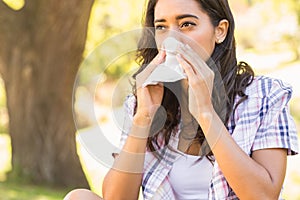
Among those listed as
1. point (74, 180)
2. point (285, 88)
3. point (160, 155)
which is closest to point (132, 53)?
point (160, 155)

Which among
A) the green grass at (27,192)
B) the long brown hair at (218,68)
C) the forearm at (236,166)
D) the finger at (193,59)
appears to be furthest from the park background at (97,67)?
the forearm at (236,166)

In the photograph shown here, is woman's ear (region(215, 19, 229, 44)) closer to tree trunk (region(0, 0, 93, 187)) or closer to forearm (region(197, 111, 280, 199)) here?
forearm (region(197, 111, 280, 199))

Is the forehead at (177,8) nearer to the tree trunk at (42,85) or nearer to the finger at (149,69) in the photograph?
the finger at (149,69)

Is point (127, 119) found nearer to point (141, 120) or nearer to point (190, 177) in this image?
point (141, 120)

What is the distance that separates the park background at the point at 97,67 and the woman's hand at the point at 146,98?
12 cm

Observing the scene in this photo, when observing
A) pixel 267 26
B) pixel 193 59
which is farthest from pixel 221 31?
pixel 267 26

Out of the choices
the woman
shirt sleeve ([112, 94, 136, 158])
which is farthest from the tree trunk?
the woman

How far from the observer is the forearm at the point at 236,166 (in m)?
2.19

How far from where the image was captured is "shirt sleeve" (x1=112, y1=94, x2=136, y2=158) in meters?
2.57

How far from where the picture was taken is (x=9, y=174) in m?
6.44

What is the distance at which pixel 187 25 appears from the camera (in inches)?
93.0

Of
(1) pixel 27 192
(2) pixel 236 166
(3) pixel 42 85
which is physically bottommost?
(1) pixel 27 192

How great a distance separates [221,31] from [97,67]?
0.68 metres

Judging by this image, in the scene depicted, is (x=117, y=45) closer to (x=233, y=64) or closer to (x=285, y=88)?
(x=233, y=64)
